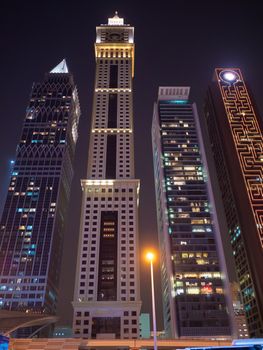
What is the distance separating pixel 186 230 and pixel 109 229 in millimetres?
31572

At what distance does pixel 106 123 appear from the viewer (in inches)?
6255

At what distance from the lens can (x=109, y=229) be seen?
123m

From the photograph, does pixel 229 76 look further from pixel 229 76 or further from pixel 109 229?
pixel 109 229

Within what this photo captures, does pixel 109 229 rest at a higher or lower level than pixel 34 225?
lower

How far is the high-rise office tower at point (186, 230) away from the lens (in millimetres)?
107875

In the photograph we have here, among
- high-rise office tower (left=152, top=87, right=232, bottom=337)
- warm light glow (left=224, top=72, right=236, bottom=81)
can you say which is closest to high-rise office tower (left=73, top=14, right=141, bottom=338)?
high-rise office tower (left=152, top=87, right=232, bottom=337)

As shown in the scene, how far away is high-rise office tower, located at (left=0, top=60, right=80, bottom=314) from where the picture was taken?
15025 cm

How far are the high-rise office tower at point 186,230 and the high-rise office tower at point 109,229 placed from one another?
568 inches

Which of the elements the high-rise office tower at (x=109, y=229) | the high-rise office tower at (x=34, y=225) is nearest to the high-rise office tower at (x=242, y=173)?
the high-rise office tower at (x=109, y=229)

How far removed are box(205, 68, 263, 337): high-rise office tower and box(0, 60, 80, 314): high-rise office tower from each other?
90658 mm

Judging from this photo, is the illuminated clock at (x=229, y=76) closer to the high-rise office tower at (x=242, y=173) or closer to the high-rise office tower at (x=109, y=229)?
the high-rise office tower at (x=242, y=173)

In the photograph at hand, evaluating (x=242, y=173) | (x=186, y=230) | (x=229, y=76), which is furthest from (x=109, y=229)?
(x=229, y=76)

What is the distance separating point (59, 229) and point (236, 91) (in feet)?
389

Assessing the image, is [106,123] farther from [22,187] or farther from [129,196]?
[22,187]
